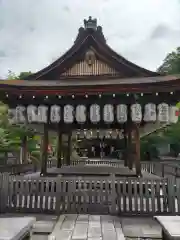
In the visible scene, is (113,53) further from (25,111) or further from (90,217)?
(90,217)

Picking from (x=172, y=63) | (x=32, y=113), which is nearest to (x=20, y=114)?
(x=32, y=113)

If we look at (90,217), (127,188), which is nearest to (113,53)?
(127,188)

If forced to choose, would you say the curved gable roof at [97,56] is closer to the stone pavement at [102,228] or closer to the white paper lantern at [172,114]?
the white paper lantern at [172,114]

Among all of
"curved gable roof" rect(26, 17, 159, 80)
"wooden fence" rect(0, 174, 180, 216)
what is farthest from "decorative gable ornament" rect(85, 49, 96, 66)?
"wooden fence" rect(0, 174, 180, 216)

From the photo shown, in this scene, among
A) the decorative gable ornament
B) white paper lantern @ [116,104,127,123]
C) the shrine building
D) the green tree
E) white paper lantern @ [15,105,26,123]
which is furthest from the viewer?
the green tree

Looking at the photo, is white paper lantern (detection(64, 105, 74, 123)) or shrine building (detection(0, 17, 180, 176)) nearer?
shrine building (detection(0, 17, 180, 176))

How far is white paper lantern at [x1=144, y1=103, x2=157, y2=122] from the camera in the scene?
8656 mm

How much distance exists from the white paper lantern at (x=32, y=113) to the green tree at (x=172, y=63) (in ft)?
135

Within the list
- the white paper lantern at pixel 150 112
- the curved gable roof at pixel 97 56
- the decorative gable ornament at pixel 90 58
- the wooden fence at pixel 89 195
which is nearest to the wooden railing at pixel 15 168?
the wooden fence at pixel 89 195

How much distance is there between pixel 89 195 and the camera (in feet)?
23.3

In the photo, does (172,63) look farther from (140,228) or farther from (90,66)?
(140,228)

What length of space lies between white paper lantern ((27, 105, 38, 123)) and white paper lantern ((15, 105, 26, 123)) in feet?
0.90

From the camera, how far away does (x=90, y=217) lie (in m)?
6.65

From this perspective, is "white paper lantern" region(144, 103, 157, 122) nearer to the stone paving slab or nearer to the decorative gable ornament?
the stone paving slab
